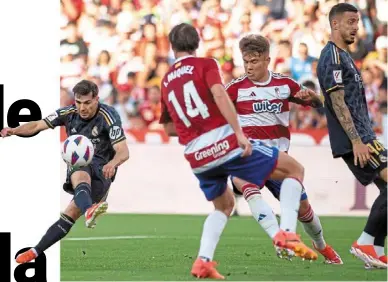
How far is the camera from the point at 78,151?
913 cm

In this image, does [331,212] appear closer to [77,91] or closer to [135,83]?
[135,83]

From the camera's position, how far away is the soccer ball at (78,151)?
913cm

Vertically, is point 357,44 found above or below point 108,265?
above

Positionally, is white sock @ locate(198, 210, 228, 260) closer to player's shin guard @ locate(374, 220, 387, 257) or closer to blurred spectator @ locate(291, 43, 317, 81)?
player's shin guard @ locate(374, 220, 387, 257)

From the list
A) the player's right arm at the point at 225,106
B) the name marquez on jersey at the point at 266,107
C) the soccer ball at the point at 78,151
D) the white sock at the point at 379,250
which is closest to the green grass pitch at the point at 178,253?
the white sock at the point at 379,250

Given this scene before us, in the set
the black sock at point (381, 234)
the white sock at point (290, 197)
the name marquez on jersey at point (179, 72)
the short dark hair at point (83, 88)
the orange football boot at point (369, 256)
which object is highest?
the name marquez on jersey at point (179, 72)

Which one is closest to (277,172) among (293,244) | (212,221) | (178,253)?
(212,221)

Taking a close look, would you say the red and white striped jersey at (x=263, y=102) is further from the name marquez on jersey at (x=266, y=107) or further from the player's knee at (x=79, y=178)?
the player's knee at (x=79, y=178)

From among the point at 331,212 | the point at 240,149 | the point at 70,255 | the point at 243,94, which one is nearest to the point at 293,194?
the point at 240,149

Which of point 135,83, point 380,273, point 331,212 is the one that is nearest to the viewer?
point 380,273

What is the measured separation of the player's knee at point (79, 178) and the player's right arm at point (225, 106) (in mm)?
2203

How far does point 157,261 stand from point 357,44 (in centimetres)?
927

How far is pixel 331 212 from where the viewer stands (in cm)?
1581

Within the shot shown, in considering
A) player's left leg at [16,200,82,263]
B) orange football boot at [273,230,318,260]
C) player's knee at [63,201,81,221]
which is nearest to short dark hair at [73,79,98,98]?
player's knee at [63,201,81,221]
